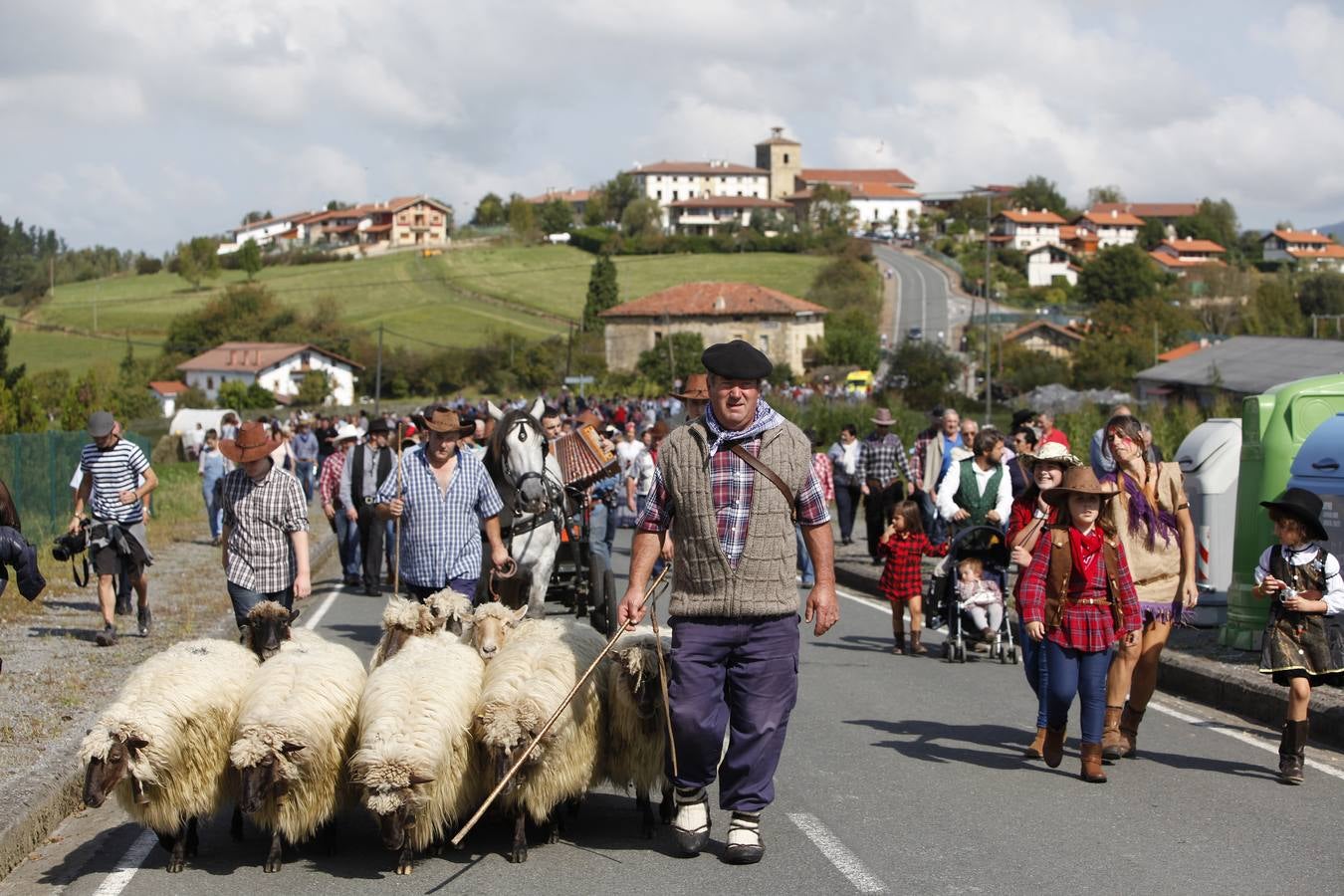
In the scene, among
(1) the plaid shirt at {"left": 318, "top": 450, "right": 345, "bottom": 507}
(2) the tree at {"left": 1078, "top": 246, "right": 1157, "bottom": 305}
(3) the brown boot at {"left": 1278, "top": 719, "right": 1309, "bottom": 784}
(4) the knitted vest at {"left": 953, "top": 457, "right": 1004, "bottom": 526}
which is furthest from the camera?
(2) the tree at {"left": 1078, "top": 246, "right": 1157, "bottom": 305}

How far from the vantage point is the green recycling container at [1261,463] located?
12086mm

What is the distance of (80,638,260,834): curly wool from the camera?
22.0ft

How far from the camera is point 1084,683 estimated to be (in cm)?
838

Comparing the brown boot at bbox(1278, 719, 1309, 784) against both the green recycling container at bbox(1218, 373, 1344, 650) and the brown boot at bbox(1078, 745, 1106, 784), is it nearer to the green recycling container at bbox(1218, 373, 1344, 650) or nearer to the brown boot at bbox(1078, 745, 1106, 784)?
the brown boot at bbox(1078, 745, 1106, 784)

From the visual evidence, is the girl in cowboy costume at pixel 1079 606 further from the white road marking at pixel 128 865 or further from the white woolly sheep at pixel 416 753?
the white road marking at pixel 128 865

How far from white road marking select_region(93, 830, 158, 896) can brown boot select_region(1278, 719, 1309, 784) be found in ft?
19.0

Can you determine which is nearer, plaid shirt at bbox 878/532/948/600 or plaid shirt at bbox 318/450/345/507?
plaid shirt at bbox 878/532/948/600

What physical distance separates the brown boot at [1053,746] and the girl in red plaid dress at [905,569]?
4457 millimetres

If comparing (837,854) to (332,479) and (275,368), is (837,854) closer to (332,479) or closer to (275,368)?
(332,479)

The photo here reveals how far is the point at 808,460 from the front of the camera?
691 cm

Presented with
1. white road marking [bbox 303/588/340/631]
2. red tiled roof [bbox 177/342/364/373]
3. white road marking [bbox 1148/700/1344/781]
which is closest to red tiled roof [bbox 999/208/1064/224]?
red tiled roof [bbox 177/342/364/373]

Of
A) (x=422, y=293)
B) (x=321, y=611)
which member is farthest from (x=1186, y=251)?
(x=321, y=611)

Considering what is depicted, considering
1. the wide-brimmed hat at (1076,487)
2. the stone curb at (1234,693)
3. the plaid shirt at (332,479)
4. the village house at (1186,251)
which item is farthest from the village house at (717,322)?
the wide-brimmed hat at (1076,487)

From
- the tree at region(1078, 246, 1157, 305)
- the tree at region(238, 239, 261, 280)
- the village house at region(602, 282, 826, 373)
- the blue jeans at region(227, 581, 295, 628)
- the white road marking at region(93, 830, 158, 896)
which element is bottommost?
the white road marking at region(93, 830, 158, 896)
